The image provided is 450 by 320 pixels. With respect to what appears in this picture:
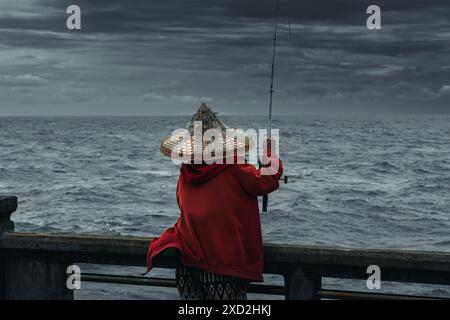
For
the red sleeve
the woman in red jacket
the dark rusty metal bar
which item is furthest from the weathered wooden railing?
the red sleeve

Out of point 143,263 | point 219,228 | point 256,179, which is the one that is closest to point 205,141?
point 256,179

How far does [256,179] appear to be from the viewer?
412 cm

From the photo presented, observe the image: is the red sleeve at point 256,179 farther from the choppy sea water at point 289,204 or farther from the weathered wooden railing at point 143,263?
the choppy sea water at point 289,204

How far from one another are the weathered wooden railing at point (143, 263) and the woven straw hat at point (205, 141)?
2.80 feet

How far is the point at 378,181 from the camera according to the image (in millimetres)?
43406

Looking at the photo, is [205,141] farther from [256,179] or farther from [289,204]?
[289,204]

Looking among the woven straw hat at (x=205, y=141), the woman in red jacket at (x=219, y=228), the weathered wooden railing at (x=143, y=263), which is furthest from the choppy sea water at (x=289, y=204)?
the woven straw hat at (x=205, y=141)

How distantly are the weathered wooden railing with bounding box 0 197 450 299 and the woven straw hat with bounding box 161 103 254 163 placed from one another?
0.85 metres

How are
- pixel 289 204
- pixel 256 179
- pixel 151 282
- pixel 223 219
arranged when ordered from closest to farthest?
pixel 256 179 → pixel 223 219 → pixel 151 282 → pixel 289 204

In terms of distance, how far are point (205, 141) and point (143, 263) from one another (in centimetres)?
121

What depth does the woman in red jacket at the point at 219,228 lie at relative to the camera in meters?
4.20

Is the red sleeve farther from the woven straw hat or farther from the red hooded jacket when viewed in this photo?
the woven straw hat

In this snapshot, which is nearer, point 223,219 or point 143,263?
point 223,219

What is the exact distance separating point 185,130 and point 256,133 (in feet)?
1.53
